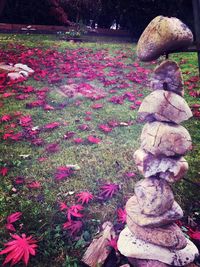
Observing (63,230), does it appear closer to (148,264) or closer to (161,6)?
(148,264)

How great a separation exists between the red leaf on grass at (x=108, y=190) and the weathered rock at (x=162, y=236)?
88 cm

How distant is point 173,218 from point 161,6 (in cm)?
928

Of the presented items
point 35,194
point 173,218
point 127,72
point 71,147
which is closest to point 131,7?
point 127,72

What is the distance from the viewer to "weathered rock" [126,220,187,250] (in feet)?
6.93

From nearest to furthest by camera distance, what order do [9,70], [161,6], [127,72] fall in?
[9,70]
[127,72]
[161,6]

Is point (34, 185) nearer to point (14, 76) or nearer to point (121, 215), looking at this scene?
point (121, 215)

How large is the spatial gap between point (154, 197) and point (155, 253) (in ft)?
1.37

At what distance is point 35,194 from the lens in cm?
311

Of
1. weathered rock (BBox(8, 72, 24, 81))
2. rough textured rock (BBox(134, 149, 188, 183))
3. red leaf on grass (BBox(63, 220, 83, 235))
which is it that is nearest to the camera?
rough textured rock (BBox(134, 149, 188, 183))

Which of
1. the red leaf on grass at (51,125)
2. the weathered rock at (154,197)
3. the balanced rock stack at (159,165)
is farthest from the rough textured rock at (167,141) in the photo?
the red leaf on grass at (51,125)

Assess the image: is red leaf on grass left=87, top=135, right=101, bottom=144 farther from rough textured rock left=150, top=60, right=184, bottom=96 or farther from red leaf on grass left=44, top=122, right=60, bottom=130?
rough textured rock left=150, top=60, right=184, bottom=96

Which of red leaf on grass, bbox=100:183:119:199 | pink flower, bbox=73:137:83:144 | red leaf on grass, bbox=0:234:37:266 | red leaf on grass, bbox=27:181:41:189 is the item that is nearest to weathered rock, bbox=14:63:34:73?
pink flower, bbox=73:137:83:144

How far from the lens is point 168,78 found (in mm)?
2016

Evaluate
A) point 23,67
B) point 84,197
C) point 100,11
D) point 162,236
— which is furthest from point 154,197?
point 100,11
